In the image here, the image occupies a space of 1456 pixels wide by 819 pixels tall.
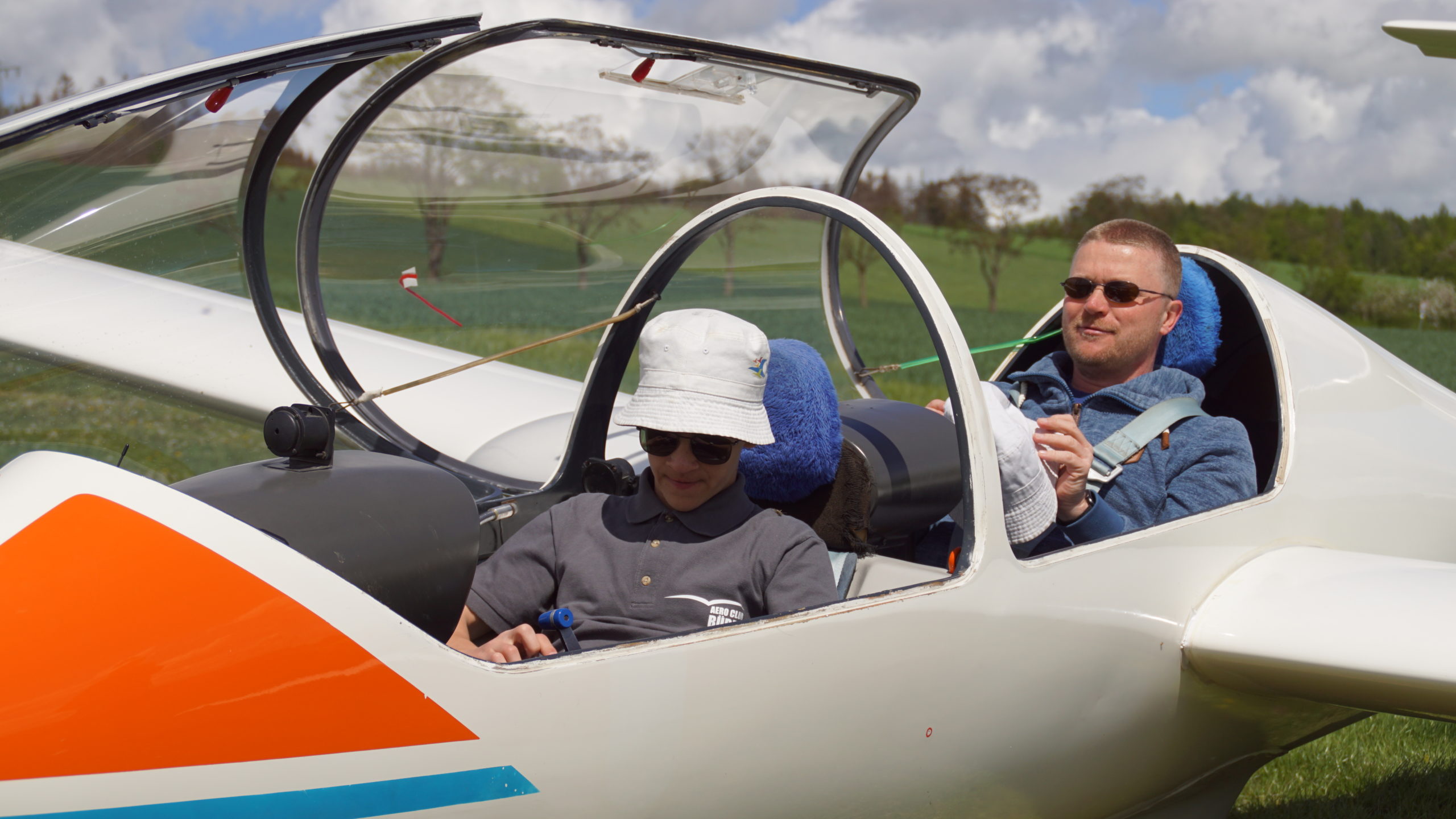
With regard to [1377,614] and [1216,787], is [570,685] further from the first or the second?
[1216,787]

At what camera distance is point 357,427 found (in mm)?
3354

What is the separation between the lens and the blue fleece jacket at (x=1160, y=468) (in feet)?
8.15

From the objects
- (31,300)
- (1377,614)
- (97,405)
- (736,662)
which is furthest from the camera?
(97,405)

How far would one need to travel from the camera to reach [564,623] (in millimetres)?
1982

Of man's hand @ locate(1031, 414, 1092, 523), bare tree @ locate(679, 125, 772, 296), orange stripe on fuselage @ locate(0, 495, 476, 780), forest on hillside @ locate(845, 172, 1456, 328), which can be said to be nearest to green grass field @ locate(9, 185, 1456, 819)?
bare tree @ locate(679, 125, 772, 296)

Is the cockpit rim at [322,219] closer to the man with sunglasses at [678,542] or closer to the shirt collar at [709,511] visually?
the man with sunglasses at [678,542]

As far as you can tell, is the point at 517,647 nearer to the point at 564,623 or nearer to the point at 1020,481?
the point at 564,623

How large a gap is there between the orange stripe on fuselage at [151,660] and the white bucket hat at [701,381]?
0.73 m

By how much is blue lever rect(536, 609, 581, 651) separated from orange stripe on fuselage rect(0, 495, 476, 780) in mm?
493

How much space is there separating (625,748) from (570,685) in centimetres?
14

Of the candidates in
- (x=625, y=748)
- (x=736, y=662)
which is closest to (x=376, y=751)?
(x=625, y=748)

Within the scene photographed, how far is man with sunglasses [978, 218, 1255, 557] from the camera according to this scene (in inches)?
97.0

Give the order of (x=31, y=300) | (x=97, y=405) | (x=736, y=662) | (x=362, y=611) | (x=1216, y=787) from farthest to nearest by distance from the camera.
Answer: (x=97, y=405) → (x=1216, y=787) → (x=31, y=300) → (x=736, y=662) → (x=362, y=611)

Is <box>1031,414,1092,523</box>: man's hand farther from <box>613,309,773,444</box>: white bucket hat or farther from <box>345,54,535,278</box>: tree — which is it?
<box>345,54,535,278</box>: tree
